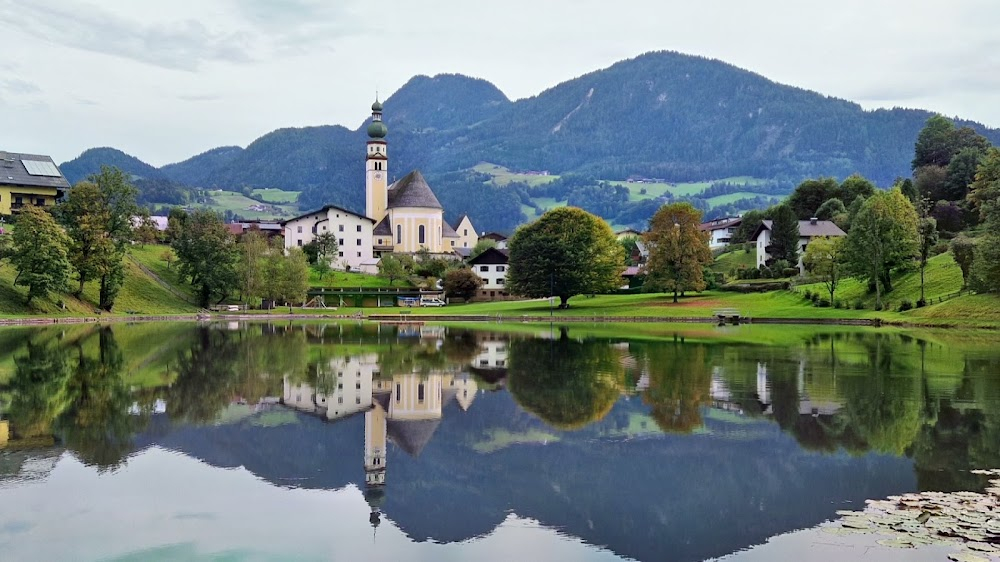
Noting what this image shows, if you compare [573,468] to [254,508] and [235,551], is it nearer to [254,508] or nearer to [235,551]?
[254,508]

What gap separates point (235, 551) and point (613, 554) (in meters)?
5.11

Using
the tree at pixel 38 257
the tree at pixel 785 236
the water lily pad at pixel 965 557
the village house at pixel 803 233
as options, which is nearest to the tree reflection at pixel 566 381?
the water lily pad at pixel 965 557

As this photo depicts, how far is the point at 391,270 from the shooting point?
362 feet

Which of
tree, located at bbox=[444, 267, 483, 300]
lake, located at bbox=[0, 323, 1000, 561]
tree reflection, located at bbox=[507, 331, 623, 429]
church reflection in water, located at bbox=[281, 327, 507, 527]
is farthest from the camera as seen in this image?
tree, located at bbox=[444, 267, 483, 300]

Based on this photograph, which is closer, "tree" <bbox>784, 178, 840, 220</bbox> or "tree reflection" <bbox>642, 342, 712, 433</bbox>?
"tree reflection" <bbox>642, 342, 712, 433</bbox>

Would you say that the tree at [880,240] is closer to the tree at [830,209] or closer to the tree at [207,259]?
the tree at [830,209]

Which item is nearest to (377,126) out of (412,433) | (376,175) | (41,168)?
(376,175)

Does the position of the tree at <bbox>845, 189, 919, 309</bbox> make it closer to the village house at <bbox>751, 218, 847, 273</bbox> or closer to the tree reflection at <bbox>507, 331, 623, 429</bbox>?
the village house at <bbox>751, 218, 847, 273</bbox>

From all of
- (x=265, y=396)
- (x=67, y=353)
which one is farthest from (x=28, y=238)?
(x=265, y=396)

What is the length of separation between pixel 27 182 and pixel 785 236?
8007 cm

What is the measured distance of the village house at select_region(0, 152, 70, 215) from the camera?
91.0 meters

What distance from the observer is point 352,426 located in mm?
21766

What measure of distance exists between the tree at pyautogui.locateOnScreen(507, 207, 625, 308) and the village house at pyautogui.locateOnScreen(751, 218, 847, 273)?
23681mm

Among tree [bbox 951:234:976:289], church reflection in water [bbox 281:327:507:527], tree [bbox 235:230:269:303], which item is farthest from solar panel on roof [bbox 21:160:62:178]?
tree [bbox 951:234:976:289]
